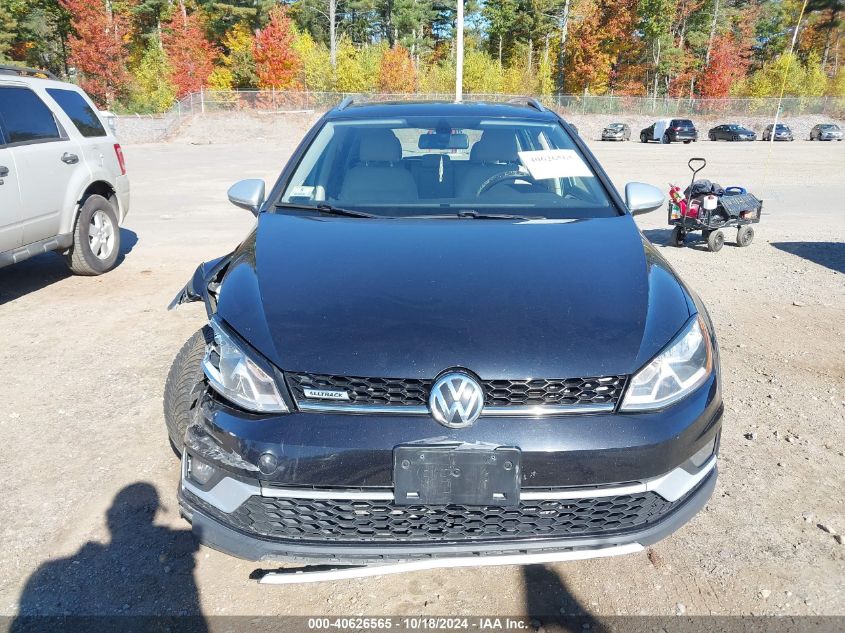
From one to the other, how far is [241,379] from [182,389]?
3.50ft

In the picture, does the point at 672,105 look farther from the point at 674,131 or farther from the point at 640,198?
the point at 640,198

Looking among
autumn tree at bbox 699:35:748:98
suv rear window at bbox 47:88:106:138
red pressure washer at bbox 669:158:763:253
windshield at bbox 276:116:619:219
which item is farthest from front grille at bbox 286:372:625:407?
autumn tree at bbox 699:35:748:98

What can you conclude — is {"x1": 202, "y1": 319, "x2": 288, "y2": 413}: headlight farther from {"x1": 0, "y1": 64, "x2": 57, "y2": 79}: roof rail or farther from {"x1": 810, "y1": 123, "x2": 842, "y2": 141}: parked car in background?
{"x1": 810, "y1": 123, "x2": 842, "y2": 141}: parked car in background

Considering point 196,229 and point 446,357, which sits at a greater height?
point 446,357

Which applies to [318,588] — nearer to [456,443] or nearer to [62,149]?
[456,443]

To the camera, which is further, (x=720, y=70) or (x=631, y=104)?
(x=720, y=70)

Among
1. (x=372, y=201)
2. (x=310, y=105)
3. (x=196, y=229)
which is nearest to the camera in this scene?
(x=372, y=201)

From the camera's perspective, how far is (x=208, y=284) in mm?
3061

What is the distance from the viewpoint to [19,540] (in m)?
2.67

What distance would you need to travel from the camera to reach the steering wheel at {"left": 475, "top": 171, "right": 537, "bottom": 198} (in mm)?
3428

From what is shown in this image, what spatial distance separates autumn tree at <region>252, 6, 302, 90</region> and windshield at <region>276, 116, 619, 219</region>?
50.0m

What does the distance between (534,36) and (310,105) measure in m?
32.2

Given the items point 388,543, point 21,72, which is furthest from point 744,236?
point 21,72

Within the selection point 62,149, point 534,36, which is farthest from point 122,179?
point 534,36
